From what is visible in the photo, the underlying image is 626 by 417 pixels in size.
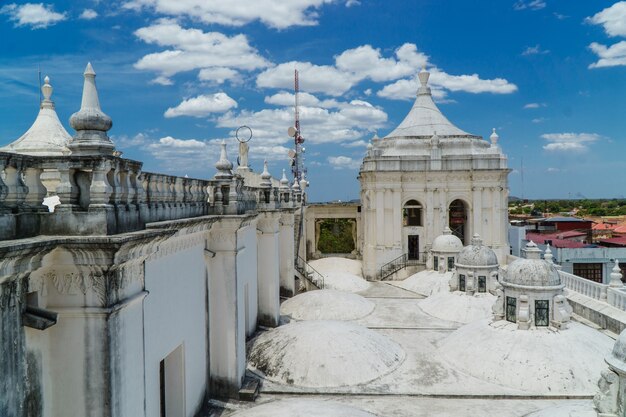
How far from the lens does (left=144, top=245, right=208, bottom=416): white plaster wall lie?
9641 mm

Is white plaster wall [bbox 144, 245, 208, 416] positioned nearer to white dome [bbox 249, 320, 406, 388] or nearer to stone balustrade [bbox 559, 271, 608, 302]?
white dome [bbox 249, 320, 406, 388]

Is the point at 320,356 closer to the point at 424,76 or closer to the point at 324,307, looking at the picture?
the point at 324,307

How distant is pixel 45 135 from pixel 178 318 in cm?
1053

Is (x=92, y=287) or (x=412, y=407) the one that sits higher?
(x=92, y=287)

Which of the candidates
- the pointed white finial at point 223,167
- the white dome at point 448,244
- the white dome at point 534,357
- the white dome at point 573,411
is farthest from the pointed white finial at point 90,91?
the white dome at point 448,244

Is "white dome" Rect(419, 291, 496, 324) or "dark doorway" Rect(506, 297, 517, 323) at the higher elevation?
"dark doorway" Rect(506, 297, 517, 323)

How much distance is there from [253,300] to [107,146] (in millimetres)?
13705

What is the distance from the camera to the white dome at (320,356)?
16.4m

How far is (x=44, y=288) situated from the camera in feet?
22.1

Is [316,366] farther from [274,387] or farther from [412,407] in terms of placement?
[412,407]

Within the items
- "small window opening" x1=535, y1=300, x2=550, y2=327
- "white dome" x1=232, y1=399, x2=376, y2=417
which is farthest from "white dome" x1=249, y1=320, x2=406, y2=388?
"small window opening" x1=535, y1=300, x2=550, y2=327

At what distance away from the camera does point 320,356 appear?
55.2ft

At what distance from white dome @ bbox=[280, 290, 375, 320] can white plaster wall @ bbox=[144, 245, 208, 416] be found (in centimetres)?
1074

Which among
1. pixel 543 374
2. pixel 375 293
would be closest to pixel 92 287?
pixel 543 374
